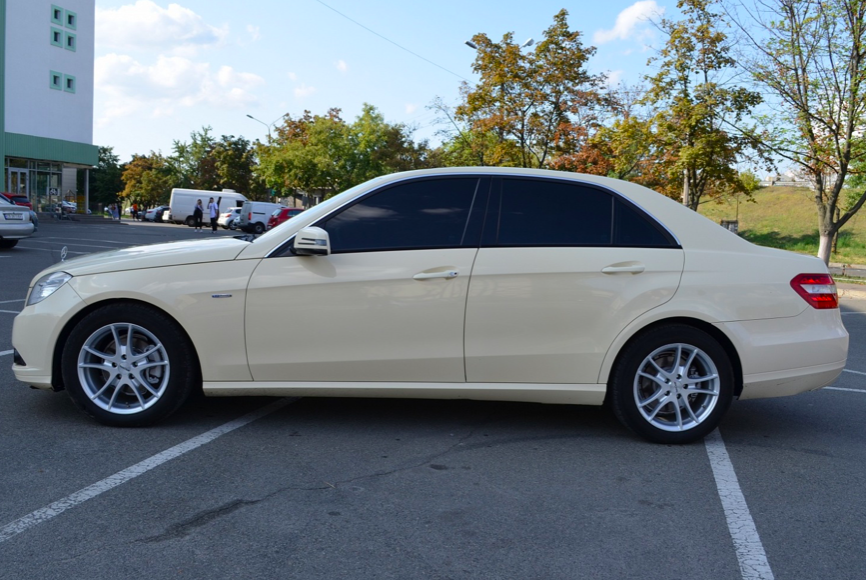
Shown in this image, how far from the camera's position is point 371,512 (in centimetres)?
361

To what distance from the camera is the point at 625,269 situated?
471 cm

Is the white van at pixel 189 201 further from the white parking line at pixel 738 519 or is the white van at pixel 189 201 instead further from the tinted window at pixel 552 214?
the white parking line at pixel 738 519

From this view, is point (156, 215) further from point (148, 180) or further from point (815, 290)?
point (815, 290)

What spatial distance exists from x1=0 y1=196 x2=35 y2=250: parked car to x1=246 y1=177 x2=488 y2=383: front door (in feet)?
54.8

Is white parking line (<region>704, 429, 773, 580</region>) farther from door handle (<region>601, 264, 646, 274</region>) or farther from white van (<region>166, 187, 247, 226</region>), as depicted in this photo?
white van (<region>166, 187, 247, 226</region>)

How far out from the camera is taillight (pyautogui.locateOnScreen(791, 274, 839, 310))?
4.84 metres

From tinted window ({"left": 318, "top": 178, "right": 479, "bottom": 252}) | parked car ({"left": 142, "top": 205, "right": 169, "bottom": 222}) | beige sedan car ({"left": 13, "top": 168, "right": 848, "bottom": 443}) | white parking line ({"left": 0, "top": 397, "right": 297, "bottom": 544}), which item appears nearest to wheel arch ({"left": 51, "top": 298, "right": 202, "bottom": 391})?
beige sedan car ({"left": 13, "top": 168, "right": 848, "bottom": 443})

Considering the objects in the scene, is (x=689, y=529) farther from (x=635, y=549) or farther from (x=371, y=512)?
(x=371, y=512)

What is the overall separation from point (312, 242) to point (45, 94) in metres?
52.5

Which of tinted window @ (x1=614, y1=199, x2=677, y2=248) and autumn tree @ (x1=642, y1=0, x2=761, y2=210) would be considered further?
autumn tree @ (x1=642, y1=0, x2=761, y2=210)

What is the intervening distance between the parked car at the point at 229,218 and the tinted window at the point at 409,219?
46.7 m

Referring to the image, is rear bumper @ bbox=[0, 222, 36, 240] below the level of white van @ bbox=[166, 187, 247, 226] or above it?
below

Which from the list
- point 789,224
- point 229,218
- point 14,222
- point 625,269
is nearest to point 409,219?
point 625,269

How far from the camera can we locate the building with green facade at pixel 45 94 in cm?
4769
